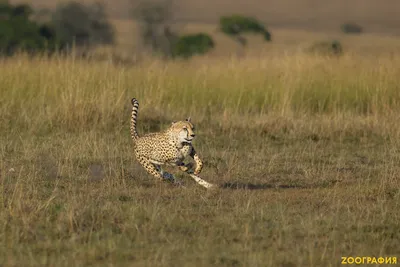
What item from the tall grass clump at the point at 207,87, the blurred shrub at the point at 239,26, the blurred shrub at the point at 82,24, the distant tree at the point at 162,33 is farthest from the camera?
the blurred shrub at the point at 239,26

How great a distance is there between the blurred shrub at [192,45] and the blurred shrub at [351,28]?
17898mm

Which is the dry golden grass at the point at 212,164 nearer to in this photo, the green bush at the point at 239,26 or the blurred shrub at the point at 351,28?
the green bush at the point at 239,26

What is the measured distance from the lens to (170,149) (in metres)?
7.22

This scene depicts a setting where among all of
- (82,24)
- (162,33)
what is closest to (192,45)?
(162,33)

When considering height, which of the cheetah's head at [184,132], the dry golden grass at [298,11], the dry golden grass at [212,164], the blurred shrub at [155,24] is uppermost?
the cheetah's head at [184,132]

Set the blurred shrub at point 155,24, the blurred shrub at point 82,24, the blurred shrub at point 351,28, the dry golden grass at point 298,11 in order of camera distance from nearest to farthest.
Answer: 1. the blurred shrub at point 82,24
2. the blurred shrub at point 155,24
3. the blurred shrub at point 351,28
4. the dry golden grass at point 298,11

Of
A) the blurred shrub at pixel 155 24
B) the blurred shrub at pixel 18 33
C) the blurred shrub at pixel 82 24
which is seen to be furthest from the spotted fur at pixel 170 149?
the blurred shrub at pixel 155 24

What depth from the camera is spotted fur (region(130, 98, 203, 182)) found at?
23.4 feet

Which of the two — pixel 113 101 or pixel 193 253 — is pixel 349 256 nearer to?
pixel 193 253

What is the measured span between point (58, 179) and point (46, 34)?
21.0 meters

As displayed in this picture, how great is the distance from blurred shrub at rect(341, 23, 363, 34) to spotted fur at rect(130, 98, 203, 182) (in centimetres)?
4415

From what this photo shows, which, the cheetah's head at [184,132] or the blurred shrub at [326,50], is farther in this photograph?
the blurred shrub at [326,50]

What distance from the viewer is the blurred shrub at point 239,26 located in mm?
35000

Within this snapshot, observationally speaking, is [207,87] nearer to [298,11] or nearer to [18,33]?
[18,33]
